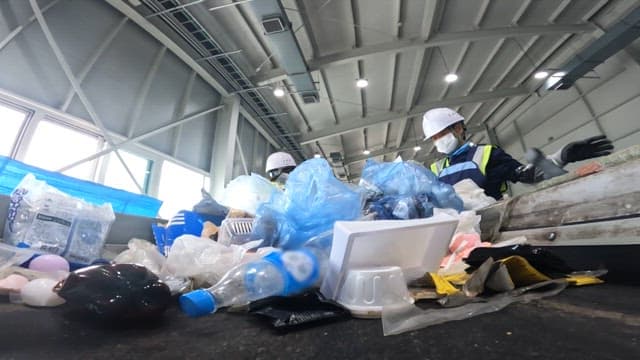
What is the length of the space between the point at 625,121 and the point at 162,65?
713cm

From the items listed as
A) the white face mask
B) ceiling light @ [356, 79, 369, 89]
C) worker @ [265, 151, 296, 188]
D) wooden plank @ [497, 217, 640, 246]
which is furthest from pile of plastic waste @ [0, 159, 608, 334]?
ceiling light @ [356, 79, 369, 89]

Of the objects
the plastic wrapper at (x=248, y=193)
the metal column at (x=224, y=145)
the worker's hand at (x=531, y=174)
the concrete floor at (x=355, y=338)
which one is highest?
the metal column at (x=224, y=145)

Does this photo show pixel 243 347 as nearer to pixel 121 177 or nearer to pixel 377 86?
pixel 121 177

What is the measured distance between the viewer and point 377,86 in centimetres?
471

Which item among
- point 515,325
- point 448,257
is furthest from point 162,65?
point 515,325

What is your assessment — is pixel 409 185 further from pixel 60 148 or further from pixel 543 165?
pixel 60 148

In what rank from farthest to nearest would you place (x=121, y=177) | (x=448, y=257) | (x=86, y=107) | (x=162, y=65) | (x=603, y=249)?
(x=162, y=65)
(x=121, y=177)
(x=86, y=107)
(x=448, y=257)
(x=603, y=249)

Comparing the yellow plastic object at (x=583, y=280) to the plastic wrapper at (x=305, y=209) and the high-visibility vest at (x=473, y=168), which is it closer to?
the plastic wrapper at (x=305, y=209)

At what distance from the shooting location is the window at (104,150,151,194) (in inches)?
116

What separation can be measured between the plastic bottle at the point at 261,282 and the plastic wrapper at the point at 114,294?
0.08 meters

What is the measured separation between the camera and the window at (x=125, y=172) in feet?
9.64

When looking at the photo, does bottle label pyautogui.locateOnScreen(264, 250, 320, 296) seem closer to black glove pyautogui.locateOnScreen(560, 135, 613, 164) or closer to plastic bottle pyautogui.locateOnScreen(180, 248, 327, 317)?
plastic bottle pyautogui.locateOnScreen(180, 248, 327, 317)

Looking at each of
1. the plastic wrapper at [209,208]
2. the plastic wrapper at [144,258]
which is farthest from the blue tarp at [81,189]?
the plastic wrapper at [144,258]

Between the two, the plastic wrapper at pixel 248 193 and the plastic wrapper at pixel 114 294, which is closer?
the plastic wrapper at pixel 114 294
